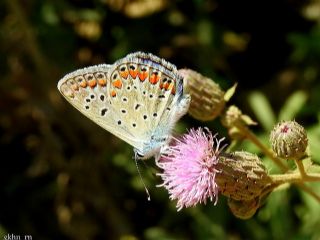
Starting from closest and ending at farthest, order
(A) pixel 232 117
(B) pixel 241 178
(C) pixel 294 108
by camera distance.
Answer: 1. (B) pixel 241 178
2. (A) pixel 232 117
3. (C) pixel 294 108

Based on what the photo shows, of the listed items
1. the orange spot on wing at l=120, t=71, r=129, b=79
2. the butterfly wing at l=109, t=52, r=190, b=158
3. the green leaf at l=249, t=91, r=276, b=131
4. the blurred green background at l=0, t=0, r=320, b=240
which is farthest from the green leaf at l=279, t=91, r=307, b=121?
the orange spot on wing at l=120, t=71, r=129, b=79

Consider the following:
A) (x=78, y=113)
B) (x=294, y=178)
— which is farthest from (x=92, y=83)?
(x=78, y=113)

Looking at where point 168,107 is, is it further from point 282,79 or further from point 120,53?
point 282,79

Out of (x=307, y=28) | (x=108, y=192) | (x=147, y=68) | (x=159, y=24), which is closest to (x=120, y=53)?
(x=159, y=24)

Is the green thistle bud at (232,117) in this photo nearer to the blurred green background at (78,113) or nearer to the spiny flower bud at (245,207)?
the spiny flower bud at (245,207)

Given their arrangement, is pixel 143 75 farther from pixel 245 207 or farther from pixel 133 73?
pixel 245 207

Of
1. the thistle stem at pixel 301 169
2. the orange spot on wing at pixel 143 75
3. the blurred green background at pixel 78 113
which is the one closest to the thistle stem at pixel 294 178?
the thistle stem at pixel 301 169
